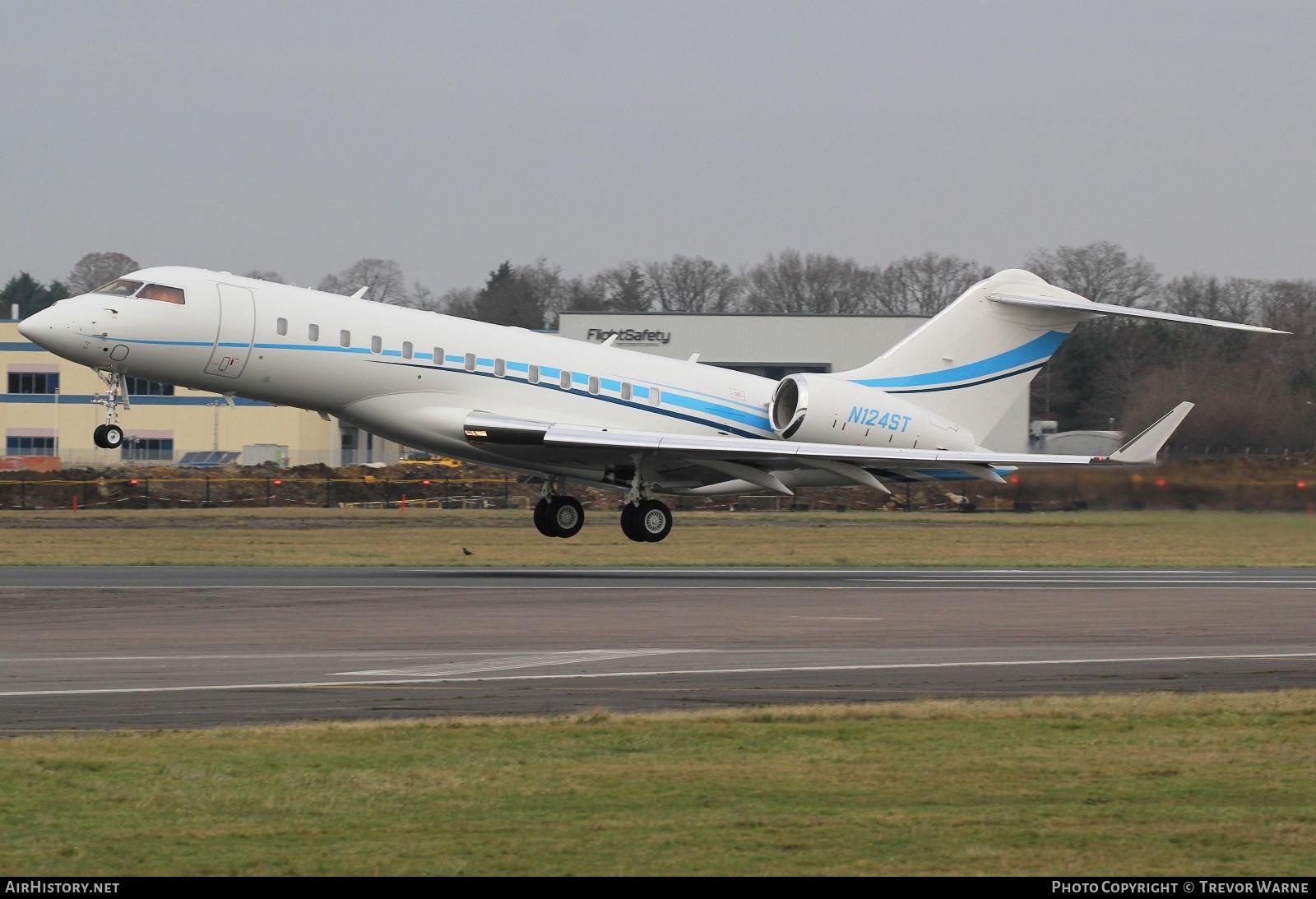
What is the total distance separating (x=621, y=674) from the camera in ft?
46.2

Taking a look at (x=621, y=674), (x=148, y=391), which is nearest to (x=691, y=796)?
(x=621, y=674)

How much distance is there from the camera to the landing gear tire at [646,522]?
2914 cm

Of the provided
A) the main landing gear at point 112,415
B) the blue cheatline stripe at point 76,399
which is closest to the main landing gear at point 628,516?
the main landing gear at point 112,415

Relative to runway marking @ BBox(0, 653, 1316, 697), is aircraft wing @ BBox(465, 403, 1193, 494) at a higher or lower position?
higher

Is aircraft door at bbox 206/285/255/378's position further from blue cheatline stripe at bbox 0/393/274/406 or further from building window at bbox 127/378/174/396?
blue cheatline stripe at bbox 0/393/274/406

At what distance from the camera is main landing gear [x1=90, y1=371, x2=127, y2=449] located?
2411cm

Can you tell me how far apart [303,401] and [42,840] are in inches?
756

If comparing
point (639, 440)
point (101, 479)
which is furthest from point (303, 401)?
point (101, 479)

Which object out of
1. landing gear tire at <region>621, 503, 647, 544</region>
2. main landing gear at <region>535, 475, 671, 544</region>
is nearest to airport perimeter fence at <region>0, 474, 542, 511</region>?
main landing gear at <region>535, 475, 671, 544</region>

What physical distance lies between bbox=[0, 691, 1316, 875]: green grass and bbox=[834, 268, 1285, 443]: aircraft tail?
19.7 metres

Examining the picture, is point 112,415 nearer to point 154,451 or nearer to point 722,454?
point 722,454

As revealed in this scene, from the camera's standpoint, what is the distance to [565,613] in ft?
63.4

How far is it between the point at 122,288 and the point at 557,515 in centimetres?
918
